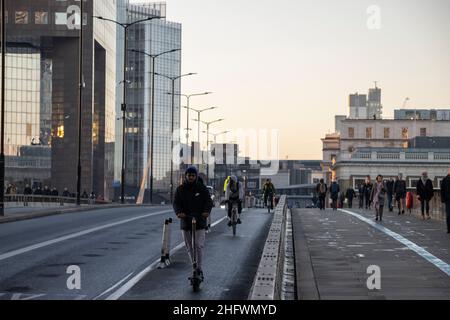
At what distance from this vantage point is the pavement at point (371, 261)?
42.8ft

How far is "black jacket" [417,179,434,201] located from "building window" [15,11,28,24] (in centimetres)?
8388

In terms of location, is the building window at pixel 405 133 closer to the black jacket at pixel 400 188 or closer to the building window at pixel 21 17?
the building window at pixel 21 17

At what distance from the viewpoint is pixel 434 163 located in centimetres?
12106

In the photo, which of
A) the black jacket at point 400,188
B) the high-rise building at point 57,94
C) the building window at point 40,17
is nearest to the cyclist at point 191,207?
the black jacket at point 400,188

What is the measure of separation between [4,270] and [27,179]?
10775 cm

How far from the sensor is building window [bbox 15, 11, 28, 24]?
109 metres

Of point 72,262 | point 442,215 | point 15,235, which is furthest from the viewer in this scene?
point 442,215

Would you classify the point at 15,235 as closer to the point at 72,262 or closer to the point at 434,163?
the point at 72,262

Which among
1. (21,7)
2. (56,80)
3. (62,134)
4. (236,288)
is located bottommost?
(236,288)

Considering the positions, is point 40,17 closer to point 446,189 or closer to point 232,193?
point 232,193

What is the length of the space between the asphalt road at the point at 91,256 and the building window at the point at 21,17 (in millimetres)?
82074

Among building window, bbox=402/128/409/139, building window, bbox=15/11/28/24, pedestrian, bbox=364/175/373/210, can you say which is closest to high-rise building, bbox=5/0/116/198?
building window, bbox=15/11/28/24

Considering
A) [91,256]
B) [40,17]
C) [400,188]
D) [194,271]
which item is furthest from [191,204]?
[40,17]

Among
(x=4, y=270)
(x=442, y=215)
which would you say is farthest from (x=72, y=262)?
(x=442, y=215)
